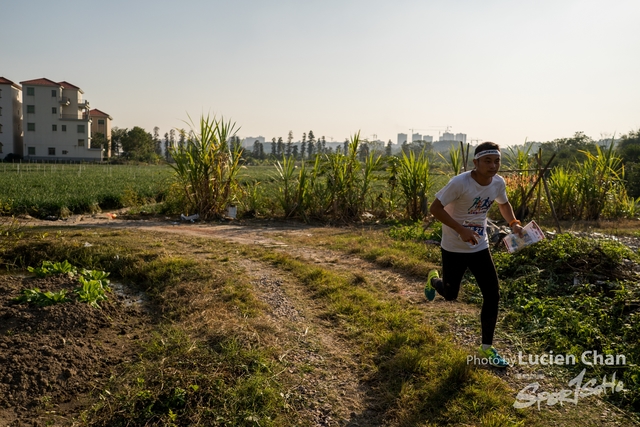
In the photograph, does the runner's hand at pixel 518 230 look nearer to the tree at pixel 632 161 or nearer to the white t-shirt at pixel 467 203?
the white t-shirt at pixel 467 203

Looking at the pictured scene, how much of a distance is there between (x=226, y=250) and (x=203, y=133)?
433 cm

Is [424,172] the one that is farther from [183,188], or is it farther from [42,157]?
[42,157]

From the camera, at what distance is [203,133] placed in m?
11.1

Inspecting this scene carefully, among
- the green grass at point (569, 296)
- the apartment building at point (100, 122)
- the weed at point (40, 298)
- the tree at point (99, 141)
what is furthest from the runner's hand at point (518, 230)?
the apartment building at point (100, 122)

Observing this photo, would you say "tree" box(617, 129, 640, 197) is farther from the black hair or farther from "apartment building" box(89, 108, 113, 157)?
"apartment building" box(89, 108, 113, 157)

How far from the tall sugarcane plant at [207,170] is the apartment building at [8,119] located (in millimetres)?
52544

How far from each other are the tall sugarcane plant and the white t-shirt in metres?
8.25

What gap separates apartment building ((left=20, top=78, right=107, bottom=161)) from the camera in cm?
5478

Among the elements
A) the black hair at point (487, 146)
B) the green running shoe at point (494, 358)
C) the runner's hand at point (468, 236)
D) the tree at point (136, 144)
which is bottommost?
the green running shoe at point (494, 358)

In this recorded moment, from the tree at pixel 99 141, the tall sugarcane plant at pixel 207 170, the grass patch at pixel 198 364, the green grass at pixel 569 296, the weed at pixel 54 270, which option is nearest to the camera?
the grass patch at pixel 198 364

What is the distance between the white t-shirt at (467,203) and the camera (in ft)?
12.4

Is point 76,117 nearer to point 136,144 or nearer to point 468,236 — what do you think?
point 136,144

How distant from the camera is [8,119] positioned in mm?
53688

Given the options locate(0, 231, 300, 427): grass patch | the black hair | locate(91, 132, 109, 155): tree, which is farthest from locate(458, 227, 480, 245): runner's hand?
locate(91, 132, 109, 155): tree
